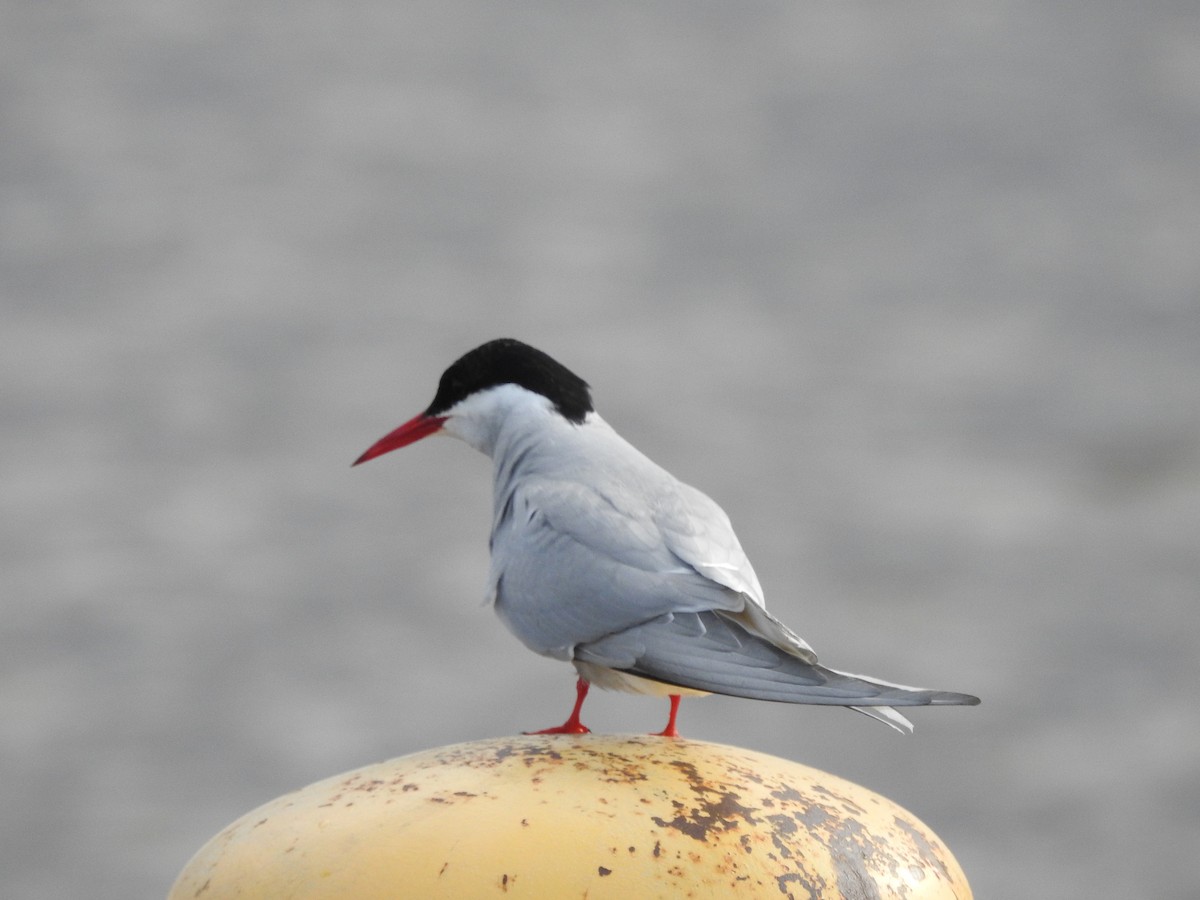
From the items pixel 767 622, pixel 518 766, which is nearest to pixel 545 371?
pixel 767 622

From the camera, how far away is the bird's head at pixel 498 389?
3834 mm

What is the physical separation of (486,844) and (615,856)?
8.0 inches

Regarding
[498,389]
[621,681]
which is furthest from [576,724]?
[498,389]

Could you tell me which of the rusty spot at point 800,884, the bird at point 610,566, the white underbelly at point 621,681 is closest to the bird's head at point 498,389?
the bird at point 610,566

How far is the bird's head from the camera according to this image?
383 cm

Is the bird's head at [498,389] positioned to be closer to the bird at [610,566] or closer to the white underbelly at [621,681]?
the bird at [610,566]

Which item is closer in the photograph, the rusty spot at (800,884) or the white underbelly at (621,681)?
the rusty spot at (800,884)

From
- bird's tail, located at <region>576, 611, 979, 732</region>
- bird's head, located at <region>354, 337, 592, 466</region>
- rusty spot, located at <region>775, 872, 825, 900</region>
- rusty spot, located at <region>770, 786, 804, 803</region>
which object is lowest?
rusty spot, located at <region>775, 872, 825, 900</region>

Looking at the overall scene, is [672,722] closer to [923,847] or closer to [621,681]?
[621,681]

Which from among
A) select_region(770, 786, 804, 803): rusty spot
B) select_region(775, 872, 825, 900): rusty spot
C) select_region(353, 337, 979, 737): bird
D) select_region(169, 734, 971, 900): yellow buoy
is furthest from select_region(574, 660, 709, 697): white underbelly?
select_region(775, 872, 825, 900): rusty spot

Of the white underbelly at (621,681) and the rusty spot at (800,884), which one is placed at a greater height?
the white underbelly at (621,681)

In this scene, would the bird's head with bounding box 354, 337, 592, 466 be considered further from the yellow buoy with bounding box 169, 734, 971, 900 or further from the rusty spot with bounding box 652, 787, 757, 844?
the rusty spot with bounding box 652, 787, 757, 844

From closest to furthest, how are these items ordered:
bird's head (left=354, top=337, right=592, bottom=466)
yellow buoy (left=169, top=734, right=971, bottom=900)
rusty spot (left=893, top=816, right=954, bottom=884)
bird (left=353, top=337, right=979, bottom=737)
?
yellow buoy (left=169, top=734, right=971, bottom=900)
rusty spot (left=893, top=816, right=954, bottom=884)
bird (left=353, top=337, right=979, bottom=737)
bird's head (left=354, top=337, right=592, bottom=466)

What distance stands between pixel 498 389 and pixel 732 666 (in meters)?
1.18
